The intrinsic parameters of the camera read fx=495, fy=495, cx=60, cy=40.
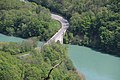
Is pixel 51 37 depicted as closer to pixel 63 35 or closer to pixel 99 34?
pixel 63 35

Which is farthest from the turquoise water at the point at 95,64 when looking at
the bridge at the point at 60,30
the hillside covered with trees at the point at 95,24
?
the hillside covered with trees at the point at 95,24

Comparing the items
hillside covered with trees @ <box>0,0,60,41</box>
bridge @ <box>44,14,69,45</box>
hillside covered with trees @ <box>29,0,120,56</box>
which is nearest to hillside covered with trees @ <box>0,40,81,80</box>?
bridge @ <box>44,14,69,45</box>

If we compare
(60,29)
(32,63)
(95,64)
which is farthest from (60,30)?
(32,63)

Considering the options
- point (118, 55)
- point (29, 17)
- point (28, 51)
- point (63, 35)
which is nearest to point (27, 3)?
point (29, 17)

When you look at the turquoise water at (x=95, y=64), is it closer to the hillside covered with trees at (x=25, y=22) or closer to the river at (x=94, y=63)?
the river at (x=94, y=63)

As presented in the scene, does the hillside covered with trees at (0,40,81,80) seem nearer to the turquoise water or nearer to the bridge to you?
the turquoise water

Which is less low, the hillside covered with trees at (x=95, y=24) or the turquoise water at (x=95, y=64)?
the hillside covered with trees at (x=95, y=24)
